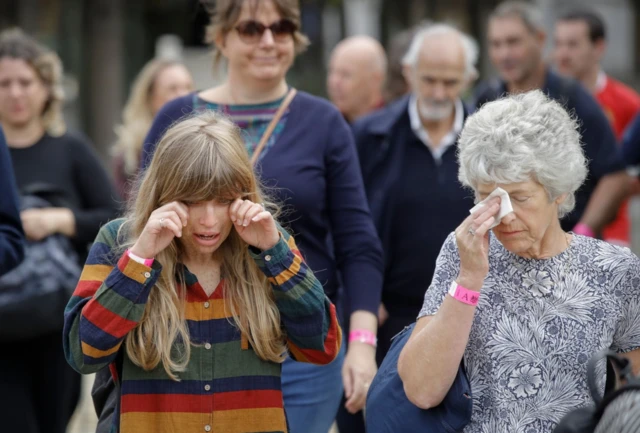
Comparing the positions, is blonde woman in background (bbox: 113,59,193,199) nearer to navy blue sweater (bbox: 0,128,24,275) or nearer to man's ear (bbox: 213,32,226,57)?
man's ear (bbox: 213,32,226,57)

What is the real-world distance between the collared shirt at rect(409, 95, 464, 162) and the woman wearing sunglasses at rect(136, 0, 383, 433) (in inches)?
47.0

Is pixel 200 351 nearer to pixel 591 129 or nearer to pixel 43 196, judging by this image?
pixel 43 196

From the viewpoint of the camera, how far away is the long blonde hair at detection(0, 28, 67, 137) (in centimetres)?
571

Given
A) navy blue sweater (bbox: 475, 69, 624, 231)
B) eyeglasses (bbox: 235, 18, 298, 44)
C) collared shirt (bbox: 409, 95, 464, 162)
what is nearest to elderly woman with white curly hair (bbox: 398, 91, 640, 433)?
eyeglasses (bbox: 235, 18, 298, 44)

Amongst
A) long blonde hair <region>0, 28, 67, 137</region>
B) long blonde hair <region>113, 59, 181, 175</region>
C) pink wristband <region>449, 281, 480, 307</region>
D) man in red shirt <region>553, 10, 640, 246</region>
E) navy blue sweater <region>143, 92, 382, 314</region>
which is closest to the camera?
pink wristband <region>449, 281, 480, 307</region>

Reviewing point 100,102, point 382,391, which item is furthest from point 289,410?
point 100,102

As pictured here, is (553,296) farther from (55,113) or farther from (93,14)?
(93,14)

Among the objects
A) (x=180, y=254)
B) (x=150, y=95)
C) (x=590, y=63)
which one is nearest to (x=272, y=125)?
(x=180, y=254)

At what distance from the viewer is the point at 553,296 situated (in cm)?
322

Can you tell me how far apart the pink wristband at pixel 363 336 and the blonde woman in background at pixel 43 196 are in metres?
1.59

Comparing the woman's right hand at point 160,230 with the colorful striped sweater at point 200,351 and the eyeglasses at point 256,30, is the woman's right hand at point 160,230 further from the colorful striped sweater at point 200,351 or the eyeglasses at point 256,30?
the eyeglasses at point 256,30

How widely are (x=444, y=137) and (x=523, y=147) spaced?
224 centimetres

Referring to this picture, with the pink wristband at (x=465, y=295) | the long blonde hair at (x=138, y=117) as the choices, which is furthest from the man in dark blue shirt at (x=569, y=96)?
the pink wristband at (x=465, y=295)

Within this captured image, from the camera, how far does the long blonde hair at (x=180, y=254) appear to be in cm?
325
